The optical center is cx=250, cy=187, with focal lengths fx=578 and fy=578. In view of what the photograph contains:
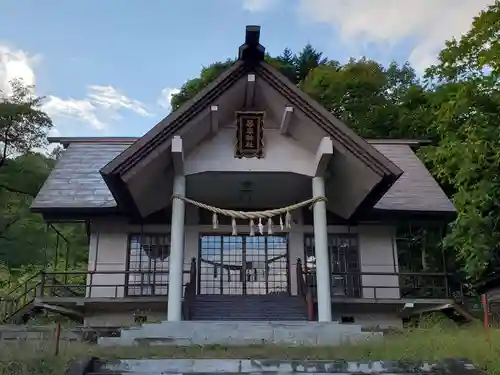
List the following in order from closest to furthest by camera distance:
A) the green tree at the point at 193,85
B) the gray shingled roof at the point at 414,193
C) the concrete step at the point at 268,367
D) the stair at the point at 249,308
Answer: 1. the concrete step at the point at 268,367
2. the stair at the point at 249,308
3. the gray shingled roof at the point at 414,193
4. the green tree at the point at 193,85

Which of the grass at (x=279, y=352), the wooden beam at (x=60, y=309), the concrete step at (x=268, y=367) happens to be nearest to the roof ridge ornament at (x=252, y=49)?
the grass at (x=279, y=352)

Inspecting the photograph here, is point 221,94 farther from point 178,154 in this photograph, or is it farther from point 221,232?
point 221,232

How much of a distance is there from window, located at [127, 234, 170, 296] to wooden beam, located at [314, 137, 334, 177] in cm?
548

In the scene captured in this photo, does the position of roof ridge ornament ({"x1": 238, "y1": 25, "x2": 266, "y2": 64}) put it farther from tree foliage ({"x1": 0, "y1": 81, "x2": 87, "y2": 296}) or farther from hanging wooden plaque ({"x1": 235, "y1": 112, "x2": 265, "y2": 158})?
tree foliage ({"x1": 0, "y1": 81, "x2": 87, "y2": 296})

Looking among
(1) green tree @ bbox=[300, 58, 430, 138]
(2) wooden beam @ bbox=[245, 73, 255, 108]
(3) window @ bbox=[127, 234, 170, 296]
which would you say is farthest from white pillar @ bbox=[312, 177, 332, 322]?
(1) green tree @ bbox=[300, 58, 430, 138]

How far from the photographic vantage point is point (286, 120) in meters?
14.3

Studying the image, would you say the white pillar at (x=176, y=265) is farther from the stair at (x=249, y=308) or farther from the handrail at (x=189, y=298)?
the stair at (x=249, y=308)

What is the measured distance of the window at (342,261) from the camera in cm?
1684

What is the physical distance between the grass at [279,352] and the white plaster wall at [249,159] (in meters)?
5.76

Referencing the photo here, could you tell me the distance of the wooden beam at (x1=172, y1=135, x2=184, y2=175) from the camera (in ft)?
44.1

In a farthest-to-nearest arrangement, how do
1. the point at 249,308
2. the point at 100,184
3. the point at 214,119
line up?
the point at 100,184 → the point at 249,308 → the point at 214,119

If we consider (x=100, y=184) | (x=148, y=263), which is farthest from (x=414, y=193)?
(x=100, y=184)

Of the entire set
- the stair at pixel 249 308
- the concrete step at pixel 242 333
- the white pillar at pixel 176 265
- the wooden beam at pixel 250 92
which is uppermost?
the wooden beam at pixel 250 92

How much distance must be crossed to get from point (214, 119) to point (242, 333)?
17.9 ft
